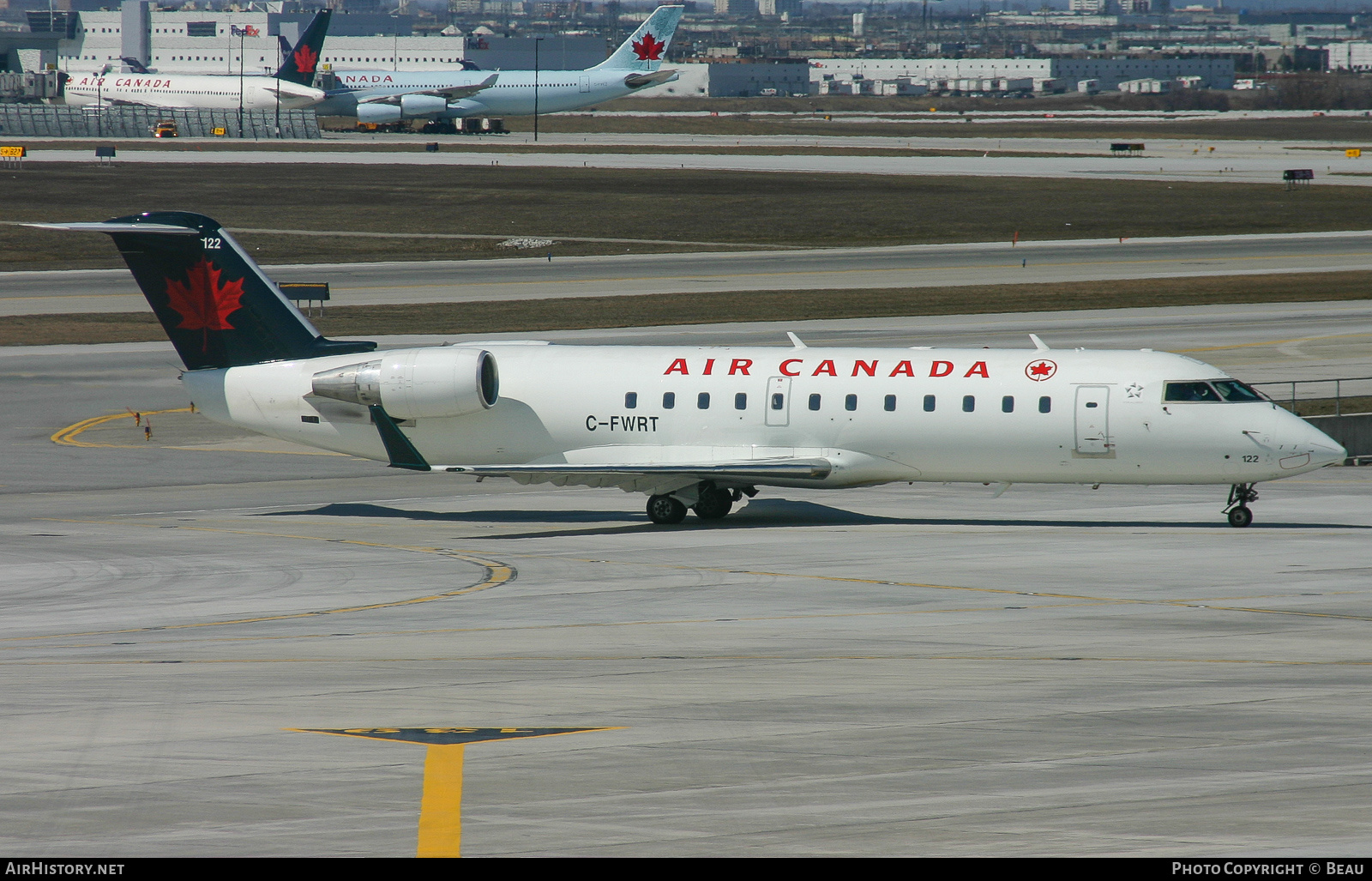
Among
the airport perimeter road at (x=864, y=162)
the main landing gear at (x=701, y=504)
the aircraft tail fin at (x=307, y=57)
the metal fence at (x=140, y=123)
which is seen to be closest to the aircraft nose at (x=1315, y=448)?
the main landing gear at (x=701, y=504)

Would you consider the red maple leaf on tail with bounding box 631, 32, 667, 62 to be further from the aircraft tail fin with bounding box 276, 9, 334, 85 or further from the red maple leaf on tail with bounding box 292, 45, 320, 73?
the red maple leaf on tail with bounding box 292, 45, 320, 73

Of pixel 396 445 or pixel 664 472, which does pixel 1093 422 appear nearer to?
pixel 664 472

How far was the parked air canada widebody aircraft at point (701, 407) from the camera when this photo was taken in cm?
2805

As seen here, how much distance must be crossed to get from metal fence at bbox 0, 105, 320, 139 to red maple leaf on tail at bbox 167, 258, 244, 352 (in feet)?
385

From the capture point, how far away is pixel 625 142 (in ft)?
475

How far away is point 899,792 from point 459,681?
629 centimetres

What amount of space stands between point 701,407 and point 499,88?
5196 inches

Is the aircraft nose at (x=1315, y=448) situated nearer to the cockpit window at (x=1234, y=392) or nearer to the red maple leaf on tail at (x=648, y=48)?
the cockpit window at (x=1234, y=392)

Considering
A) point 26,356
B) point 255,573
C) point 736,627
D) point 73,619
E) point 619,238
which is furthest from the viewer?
point 619,238

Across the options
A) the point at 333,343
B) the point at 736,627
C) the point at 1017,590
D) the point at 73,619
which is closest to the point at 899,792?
the point at 736,627

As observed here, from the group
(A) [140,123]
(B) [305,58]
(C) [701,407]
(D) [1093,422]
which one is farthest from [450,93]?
(D) [1093,422]

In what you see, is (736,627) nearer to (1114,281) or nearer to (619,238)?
(1114,281)

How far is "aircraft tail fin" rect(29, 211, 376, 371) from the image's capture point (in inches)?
1238

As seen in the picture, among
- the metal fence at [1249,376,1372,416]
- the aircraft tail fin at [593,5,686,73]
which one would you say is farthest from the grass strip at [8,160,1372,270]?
the aircraft tail fin at [593,5,686,73]
